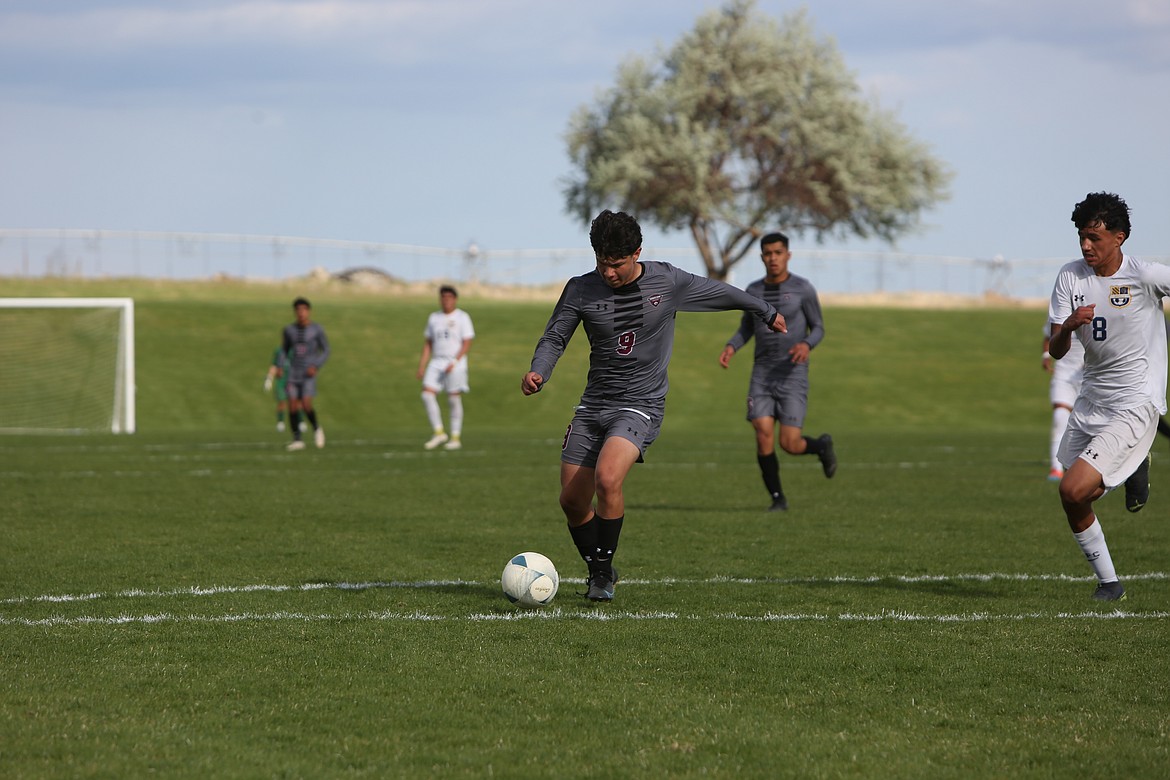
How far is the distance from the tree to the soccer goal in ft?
75.6

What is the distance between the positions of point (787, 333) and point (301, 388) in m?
10.5

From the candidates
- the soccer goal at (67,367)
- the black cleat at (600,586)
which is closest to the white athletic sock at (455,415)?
the soccer goal at (67,367)

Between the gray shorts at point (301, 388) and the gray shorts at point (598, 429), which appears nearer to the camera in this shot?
the gray shorts at point (598, 429)

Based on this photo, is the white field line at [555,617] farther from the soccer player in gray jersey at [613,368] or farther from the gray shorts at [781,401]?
the gray shorts at [781,401]

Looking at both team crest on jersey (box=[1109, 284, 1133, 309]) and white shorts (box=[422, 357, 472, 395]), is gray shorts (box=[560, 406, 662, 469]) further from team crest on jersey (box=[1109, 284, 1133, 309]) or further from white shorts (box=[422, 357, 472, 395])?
white shorts (box=[422, 357, 472, 395])

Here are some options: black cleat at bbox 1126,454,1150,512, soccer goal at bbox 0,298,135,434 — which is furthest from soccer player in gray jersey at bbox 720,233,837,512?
soccer goal at bbox 0,298,135,434

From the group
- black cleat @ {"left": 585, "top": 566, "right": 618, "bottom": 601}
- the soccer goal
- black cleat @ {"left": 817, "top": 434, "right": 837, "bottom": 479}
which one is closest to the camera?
black cleat @ {"left": 585, "top": 566, "right": 618, "bottom": 601}

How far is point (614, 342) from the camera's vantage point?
7754 mm

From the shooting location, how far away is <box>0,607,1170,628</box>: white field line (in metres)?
6.98

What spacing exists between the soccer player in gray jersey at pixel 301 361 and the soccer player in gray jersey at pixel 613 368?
1378 cm

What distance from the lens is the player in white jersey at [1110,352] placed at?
7.70 metres

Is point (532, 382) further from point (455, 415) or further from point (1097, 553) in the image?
point (455, 415)

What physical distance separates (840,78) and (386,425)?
100 feet

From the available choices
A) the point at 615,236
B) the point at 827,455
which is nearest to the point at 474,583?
the point at 615,236
